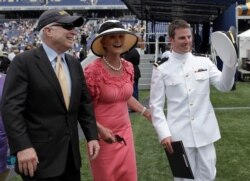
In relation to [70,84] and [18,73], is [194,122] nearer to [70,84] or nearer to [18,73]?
[70,84]

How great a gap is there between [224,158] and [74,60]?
3.94 m

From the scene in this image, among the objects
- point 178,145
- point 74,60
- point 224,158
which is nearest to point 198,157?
point 178,145

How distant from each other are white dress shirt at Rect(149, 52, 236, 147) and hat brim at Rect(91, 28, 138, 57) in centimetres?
30

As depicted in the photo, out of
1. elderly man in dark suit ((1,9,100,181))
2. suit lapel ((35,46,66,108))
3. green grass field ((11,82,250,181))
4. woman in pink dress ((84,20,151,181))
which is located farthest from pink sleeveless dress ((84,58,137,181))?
green grass field ((11,82,250,181))

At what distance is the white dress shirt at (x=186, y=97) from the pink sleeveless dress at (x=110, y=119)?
1.12 feet

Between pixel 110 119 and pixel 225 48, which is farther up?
pixel 225 48

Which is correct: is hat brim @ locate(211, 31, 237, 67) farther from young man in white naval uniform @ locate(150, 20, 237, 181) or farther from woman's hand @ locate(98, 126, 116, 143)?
woman's hand @ locate(98, 126, 116, 143)

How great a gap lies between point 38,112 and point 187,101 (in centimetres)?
140

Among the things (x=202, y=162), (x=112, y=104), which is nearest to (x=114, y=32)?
(x=112, y=104)

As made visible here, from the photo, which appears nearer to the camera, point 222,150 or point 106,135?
point 106,135

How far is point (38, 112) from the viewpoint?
2973 millimetres

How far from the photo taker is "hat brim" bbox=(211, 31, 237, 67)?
370cm

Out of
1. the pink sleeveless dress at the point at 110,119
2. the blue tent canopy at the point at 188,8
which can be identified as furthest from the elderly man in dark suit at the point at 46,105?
the blue tent canopy at the point at 188,8

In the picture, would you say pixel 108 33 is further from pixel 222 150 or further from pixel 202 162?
pixel 222 150
